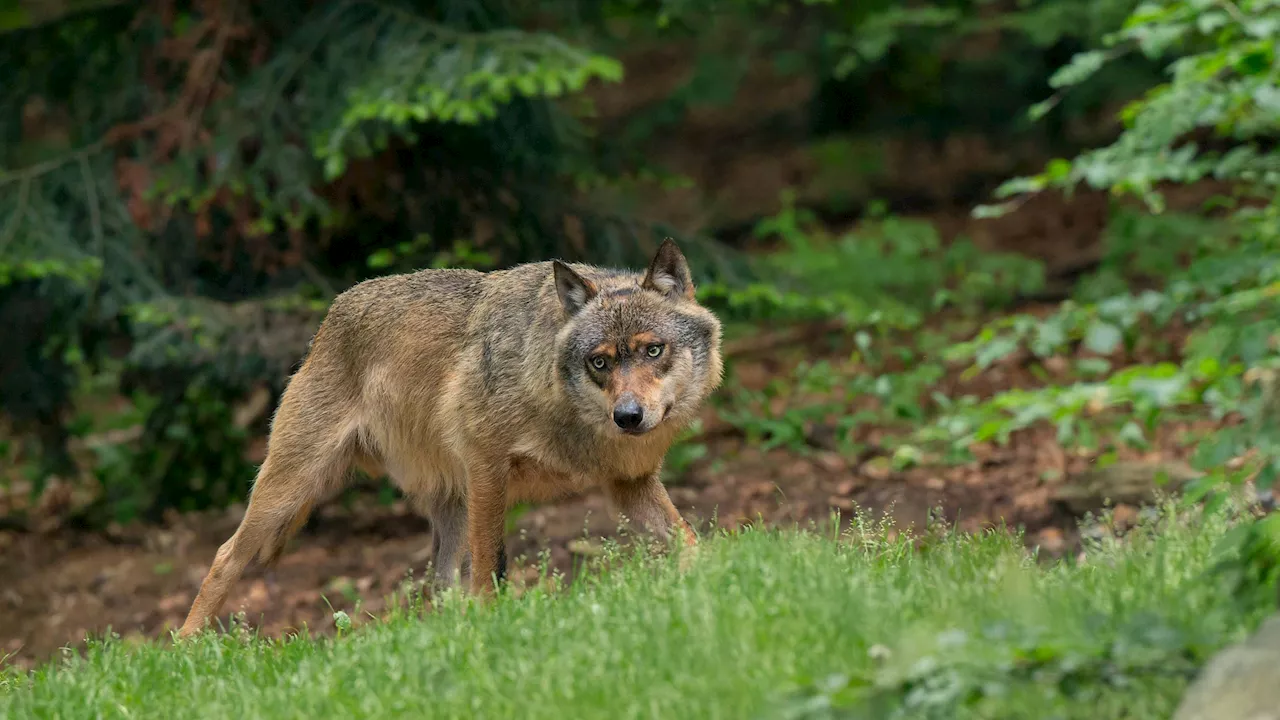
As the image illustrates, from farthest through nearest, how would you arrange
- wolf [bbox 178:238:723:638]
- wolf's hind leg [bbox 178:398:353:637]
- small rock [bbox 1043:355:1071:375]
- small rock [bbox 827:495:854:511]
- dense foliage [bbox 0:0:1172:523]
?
1. small rock [bbox 1043:355:1071:375]
2. small rock [bbox 827:495:854:511]
3. dense foliage [bbox 0:0:1172:523]
4. wolf's hind leg [bbox 178:398:353:637]
5. wolf [bbox 178:238:723:638]

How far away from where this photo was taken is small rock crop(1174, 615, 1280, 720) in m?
3.11

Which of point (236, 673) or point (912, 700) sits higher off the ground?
point (912, 700)

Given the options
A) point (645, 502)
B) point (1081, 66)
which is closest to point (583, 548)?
point (645, 502)

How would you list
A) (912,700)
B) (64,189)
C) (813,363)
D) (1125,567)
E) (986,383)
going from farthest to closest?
(813,363), (986,383), (64,189), (1125,567), (912,700)

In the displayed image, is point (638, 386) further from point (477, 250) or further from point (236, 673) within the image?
point (477, 250)

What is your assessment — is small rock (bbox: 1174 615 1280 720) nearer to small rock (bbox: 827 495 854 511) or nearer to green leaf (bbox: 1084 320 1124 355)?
green leaf (bbox: 1084 320 1124 355)

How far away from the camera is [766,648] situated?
4.02 meters

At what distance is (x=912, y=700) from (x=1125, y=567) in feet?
5.51

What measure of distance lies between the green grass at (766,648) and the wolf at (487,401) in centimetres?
94

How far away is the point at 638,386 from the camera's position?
235 inches

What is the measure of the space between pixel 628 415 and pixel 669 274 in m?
0.97

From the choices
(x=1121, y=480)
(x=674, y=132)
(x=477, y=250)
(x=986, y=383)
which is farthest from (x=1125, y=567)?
(x=674, y=132)

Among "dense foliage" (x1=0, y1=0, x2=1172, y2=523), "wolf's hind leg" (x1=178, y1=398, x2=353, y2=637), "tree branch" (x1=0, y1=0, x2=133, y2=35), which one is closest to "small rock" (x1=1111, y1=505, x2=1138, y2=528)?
"dense foliage" (x1=0, y1=0, x2=1172, y2=523)

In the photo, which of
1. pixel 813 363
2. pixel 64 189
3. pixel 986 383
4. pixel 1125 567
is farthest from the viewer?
pixel 813 363
